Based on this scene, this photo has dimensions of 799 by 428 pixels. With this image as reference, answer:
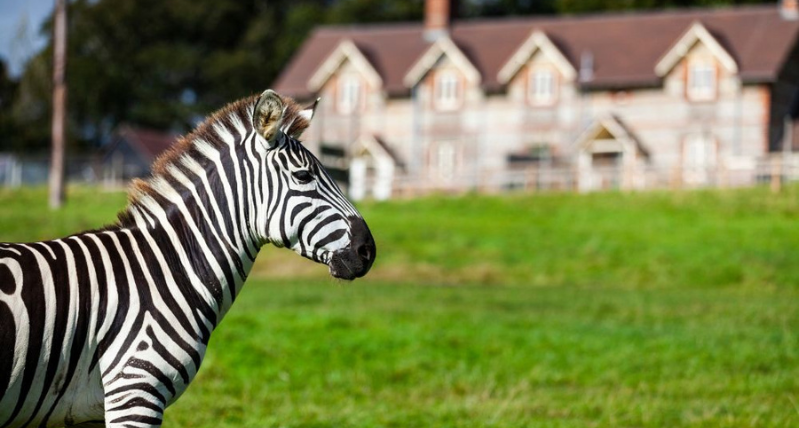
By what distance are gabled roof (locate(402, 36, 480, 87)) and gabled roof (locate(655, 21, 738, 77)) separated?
9.75 metres

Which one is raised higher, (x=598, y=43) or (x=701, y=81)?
(x=598, y=43)

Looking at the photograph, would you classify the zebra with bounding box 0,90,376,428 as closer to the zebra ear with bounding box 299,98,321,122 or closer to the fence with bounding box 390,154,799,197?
the zebra ear with bounding box 299,98,321,122

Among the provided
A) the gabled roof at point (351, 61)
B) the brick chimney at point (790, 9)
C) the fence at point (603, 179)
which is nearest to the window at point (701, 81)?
A: the fence at point (603, 179)

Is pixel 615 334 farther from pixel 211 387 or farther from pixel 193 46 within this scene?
pixel 193 46

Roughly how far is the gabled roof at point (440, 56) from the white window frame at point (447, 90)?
649 mm

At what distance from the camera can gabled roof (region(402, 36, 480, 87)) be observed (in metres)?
59.5

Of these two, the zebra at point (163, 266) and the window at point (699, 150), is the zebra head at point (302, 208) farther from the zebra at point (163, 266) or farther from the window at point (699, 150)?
the window at point (699, 150)

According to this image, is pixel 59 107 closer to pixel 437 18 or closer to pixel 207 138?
pixel 437 18

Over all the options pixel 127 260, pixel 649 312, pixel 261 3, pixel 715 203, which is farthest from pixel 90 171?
pixel 127 260

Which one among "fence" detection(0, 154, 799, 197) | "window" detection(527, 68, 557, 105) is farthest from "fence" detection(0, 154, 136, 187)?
"window" detection(527, 68, 557, 105)

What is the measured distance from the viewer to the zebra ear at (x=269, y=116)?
6293mm

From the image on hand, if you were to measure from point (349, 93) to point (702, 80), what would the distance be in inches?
746

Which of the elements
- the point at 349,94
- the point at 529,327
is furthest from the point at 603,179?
the point at 529,327

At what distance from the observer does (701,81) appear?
55.5m
